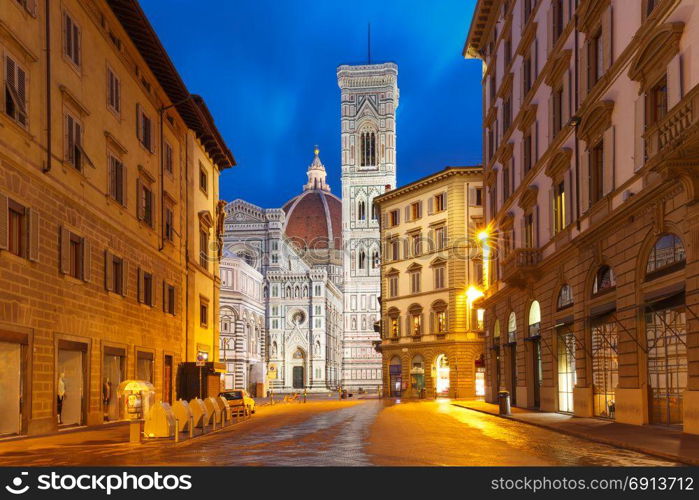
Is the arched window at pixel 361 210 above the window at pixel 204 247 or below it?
above

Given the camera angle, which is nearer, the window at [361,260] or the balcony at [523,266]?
the balcony at [523,266]

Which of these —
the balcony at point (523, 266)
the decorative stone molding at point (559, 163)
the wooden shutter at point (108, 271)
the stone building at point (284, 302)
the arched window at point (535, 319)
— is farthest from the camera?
the stone building at point (284, 302)

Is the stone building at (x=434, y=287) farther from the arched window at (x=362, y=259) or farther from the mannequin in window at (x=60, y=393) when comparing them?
the arched window at (x=362, y=259)

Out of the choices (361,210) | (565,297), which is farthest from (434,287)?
(361,210)

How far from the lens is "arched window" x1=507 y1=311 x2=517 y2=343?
47253 millimetres

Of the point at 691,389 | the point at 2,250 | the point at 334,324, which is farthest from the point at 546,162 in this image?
the point at 334,324

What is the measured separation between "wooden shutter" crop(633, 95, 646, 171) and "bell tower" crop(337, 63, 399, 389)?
381 ft

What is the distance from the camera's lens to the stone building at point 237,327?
105m

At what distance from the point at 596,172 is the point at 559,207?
5485 millimetres

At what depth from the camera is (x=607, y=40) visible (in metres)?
30.2

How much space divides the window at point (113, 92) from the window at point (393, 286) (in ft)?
160

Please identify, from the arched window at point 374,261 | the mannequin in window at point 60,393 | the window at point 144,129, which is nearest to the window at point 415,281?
the window at point 144,129

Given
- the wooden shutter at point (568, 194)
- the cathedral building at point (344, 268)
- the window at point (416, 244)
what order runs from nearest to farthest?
the wooden shutter at point (568, 194) → the window at point (416, 244) → the cathedral building at point (344, 268)
